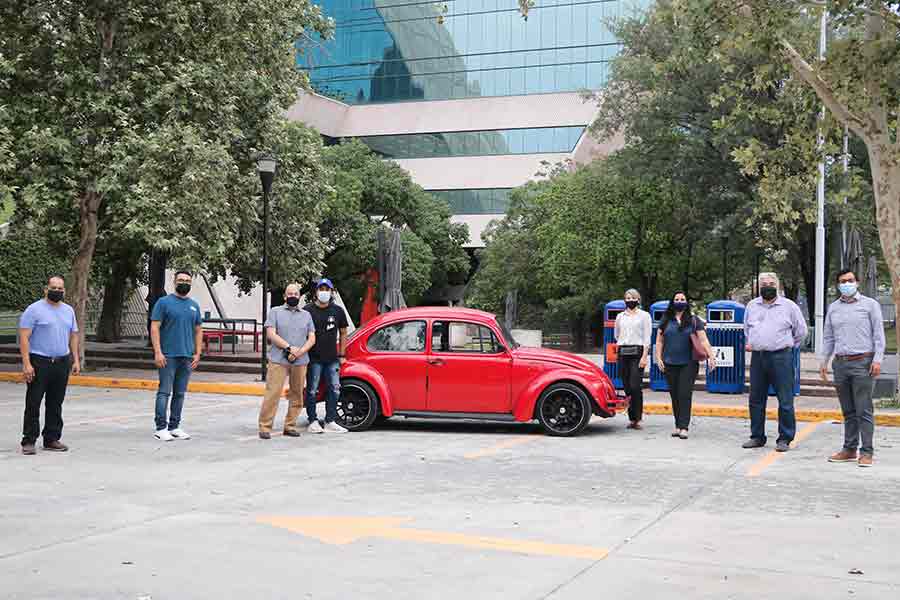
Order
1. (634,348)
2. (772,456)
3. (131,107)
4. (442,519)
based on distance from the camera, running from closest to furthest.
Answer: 1. (442,519)
2. (772,456)
3. (634,348)
4. (131,107)

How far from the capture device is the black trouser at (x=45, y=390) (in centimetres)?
1123

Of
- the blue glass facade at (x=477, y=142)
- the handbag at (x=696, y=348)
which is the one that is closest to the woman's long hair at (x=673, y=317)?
the handbag at (x=696, y=348)

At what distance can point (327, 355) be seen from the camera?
13.3 meters

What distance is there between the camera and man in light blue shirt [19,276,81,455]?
1121 centimetres

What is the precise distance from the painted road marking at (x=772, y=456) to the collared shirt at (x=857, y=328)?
1196mm

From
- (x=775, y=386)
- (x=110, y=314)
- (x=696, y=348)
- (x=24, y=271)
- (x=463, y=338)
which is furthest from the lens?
(x=24, y=271)

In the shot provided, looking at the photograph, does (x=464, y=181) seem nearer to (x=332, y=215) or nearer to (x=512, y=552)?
(x=332, y=215)

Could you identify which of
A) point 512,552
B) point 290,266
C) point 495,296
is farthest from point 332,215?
point 512,552

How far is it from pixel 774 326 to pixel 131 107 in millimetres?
14799

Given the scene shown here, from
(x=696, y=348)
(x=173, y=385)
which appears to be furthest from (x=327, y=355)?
(x=696, y=348)

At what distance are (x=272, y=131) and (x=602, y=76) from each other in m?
44.9

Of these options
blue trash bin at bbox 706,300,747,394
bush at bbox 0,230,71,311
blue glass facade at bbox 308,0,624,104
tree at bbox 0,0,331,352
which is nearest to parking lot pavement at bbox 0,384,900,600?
blue trash bin at bbox 706,300,747,394

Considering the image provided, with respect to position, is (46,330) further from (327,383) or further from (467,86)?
(467,86)

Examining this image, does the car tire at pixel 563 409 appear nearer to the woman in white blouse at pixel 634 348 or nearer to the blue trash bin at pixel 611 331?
the woman in white blouse at pixel 634 348
